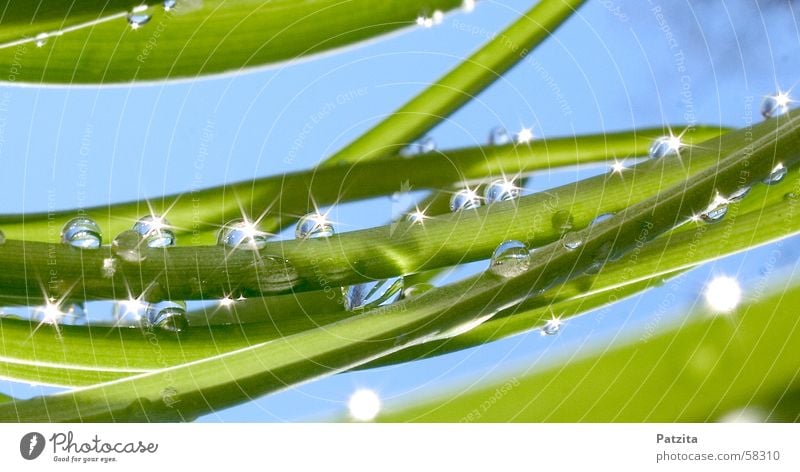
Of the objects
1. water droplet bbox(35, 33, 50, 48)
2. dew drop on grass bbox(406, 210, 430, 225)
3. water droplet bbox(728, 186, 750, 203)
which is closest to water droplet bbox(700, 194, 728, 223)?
water droplet bbox(728, 186, 750, 203)

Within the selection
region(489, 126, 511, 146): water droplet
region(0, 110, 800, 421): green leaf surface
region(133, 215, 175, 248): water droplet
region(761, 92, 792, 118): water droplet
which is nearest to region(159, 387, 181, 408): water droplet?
region(0, 110, 800, 421): green leaf surface

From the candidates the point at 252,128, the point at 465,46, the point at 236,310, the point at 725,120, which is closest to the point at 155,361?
the point at 236,310

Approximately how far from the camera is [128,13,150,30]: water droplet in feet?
2.03

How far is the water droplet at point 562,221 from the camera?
0.57 meters

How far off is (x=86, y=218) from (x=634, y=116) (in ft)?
1.47

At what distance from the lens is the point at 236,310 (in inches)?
22.4

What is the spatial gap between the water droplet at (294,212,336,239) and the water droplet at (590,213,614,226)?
192 millimetres

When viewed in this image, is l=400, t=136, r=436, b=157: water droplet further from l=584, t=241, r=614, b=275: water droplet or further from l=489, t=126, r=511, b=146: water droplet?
l=584, t=241, r=614, b=275: water droplet

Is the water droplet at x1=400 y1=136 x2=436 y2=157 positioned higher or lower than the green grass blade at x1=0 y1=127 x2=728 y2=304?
higher

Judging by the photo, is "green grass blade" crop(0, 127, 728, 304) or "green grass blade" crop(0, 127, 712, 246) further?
"green grass blade" crop(0, 127, 712, 246)

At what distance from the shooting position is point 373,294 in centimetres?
59

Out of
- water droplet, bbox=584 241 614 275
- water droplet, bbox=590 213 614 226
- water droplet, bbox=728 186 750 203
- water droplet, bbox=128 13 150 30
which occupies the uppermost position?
water droplet, bbox=128 13 150 30

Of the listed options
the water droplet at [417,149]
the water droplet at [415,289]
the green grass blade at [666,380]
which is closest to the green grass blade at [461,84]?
the water droplet at [417,149]

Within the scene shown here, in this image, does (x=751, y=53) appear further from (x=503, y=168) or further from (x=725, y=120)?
(x=503, y=168)
